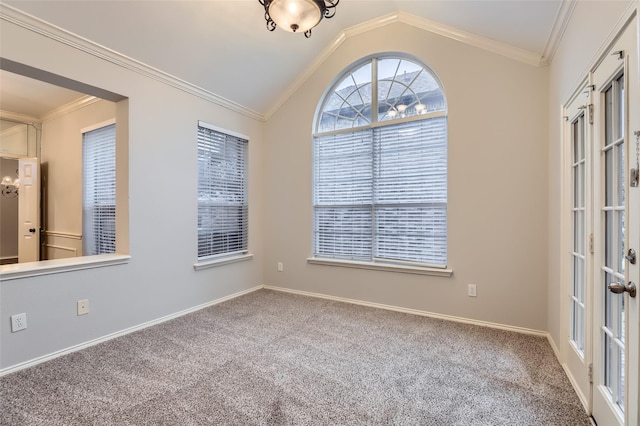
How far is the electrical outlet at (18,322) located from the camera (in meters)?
2.20

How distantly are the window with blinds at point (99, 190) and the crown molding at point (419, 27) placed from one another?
2.28 m

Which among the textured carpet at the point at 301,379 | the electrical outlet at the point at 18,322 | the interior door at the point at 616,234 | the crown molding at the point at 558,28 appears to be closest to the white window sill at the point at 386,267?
the textured carpet at the point at 301,379

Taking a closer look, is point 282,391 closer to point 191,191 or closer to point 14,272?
point 14,272

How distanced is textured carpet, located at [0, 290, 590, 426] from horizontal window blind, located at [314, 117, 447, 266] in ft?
3.18

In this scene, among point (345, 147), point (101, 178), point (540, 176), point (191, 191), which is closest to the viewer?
point (540, 176)

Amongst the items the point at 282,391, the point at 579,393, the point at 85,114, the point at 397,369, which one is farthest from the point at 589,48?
the point at 85,114

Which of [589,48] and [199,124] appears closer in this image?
[589,48]

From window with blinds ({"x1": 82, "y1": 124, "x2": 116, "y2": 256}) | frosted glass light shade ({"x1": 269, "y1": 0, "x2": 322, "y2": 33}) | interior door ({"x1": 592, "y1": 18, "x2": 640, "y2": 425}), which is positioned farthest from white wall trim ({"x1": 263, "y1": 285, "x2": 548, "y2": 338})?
frosted glass light shade ({"x1": 269, "y1": 0, "x2": 322, "y2": 33})

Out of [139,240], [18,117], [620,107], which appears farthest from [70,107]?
[620,107]

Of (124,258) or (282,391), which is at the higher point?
(124,258)

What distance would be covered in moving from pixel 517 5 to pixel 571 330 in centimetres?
255

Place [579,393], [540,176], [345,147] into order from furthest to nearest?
[345,147] → [540,176] → [579,393]

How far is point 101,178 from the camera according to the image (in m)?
4.21

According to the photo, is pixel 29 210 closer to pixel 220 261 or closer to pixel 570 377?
pixel 220 261
